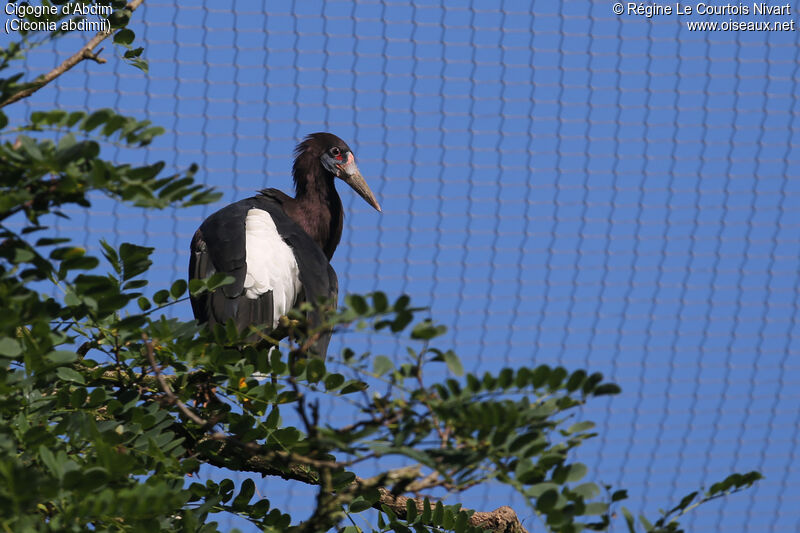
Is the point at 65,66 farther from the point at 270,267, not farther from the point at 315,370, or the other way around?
the point at 270,267

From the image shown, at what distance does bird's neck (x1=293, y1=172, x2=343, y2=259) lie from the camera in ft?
8.07

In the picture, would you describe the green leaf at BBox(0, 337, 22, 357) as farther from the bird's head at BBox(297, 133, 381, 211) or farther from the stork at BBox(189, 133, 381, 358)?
the bird's head at BBox(297, 133, 381, 211)

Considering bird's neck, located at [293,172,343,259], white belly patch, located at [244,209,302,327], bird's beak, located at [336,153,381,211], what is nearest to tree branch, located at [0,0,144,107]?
white belly patch, located at [244,209,302,327]

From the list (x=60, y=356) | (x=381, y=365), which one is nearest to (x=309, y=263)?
(x=60, y=356)

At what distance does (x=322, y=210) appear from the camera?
2.49 metres

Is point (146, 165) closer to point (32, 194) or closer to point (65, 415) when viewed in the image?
point (32, 194)

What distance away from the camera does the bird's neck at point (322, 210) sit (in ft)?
8.07

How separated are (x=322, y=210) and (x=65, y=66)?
159cm

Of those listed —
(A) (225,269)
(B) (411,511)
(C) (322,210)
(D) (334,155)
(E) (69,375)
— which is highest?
(D) (334,155)

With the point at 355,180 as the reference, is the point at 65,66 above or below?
below

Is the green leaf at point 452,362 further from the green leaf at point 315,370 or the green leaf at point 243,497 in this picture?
the green leaf at point 243,497

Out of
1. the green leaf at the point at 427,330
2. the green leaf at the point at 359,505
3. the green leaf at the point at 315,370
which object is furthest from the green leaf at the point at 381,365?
the green leaf at the point at 359,505

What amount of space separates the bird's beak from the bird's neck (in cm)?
5

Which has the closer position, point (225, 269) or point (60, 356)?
point (60, 356)
